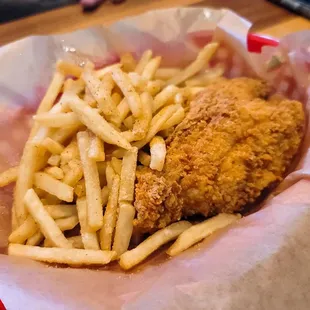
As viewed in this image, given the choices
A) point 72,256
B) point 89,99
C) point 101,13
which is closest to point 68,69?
point 89,99

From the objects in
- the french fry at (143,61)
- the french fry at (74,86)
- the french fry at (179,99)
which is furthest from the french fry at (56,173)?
the french fry at (143,61)

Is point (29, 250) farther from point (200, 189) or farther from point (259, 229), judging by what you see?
point (259, 229)

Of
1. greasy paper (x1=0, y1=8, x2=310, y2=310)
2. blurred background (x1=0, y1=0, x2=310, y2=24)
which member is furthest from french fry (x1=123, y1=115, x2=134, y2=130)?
blurred background (x1=0, y1=0, x2=310, y2=24)

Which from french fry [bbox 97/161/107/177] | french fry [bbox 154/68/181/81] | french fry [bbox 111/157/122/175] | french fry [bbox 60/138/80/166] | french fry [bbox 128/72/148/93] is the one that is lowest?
french fry [bbox 97/161/107/177]

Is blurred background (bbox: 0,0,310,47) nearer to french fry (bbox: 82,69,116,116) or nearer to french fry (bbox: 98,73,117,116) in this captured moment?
french fry (bbox: 82,69,116,116)

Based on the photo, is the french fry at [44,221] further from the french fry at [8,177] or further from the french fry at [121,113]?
the french fry at [121,113]

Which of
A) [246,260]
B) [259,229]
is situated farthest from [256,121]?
[246,260]
